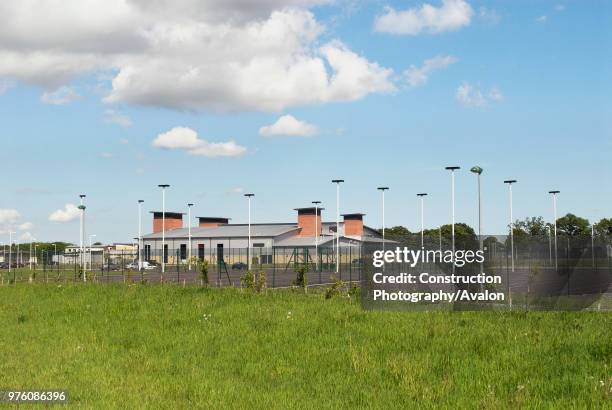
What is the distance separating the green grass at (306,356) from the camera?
30.9 feet

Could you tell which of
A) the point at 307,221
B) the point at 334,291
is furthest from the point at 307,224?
the point at 334,291

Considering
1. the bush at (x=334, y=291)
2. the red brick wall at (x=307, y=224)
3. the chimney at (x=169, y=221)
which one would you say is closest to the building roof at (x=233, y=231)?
the red brick wall at (x=307, y=224)

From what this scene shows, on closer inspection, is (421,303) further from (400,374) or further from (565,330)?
(400,374)

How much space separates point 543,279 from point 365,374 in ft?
34.7

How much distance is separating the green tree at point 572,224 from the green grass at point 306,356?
347 feet

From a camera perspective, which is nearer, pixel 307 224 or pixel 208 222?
pixel 307 224

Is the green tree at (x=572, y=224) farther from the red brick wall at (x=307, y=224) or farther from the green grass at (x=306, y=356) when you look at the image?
the green grass at (x=306, y=356)

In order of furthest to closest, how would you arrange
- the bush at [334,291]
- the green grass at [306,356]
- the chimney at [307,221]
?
the chimney at [307,221] → the bush at [334,291] → the green grass at [306,356]

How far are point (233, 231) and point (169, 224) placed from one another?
1826cm

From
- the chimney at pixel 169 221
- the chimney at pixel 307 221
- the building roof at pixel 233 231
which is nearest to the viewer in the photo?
the building roof at pixel 233 231

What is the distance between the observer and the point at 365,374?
35.2 feet

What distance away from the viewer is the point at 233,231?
102 meters

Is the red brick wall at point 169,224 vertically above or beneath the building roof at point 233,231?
above

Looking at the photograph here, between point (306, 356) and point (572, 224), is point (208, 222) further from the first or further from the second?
point (306, 356)
